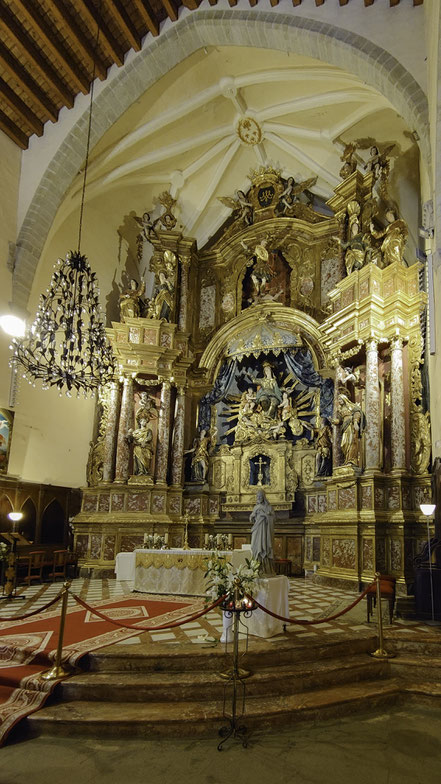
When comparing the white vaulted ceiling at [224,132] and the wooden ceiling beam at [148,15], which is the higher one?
the wooden ceiling beam at [148,15]

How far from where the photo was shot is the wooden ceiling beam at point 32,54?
10266 mm

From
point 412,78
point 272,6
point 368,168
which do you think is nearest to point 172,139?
point 272,6

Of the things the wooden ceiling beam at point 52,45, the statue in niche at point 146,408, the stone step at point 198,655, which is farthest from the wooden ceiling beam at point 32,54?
the stone step at point 198,655

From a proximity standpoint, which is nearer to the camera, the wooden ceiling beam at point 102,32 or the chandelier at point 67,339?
the chandelier at point 67,339

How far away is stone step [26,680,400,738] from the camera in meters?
4.41

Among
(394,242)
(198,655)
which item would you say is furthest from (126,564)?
(394,242)

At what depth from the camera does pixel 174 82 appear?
13.0 metres

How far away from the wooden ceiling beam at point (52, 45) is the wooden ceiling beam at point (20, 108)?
1.23 metres

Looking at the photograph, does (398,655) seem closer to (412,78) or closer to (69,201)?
(412,78)

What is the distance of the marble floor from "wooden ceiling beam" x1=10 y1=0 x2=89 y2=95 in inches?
465

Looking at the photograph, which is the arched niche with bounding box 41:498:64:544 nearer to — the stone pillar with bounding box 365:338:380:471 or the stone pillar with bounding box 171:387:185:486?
the stone pillar with bounding box 171:387:185:486

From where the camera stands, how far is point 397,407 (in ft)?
35.4

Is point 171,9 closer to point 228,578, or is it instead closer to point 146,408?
point 146,408

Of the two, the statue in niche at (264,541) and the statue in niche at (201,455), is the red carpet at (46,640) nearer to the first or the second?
the statue in niche at (264,541)
